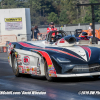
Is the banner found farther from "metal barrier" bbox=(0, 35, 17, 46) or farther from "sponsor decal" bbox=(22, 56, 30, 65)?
"sponsor decal" bbox=(22, 56, 30, 65)

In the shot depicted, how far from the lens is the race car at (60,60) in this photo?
24.6ft

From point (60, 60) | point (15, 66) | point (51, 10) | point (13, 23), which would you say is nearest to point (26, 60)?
point (15, 66)

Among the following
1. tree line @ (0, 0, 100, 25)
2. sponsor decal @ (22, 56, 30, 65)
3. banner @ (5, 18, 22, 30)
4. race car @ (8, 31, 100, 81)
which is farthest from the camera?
tree line @ (0, 0, 100, 25)

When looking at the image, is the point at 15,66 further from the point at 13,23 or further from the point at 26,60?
the point at 13,23

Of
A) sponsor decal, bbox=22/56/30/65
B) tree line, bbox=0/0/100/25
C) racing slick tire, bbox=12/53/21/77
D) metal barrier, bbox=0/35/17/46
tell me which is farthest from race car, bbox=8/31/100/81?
tree line, bbox=0/0/100/25

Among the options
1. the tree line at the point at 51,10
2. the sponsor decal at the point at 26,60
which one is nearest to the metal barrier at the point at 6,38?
the sponsor decal at the point at 26,60

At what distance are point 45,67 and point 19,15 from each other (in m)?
22.1

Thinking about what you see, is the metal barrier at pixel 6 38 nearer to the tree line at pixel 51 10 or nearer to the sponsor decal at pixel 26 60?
the sponsor decal at pixel 26 60

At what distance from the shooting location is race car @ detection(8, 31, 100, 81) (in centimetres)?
751

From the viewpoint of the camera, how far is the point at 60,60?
7543 mm

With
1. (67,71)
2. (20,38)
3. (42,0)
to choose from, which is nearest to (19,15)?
(20,38)

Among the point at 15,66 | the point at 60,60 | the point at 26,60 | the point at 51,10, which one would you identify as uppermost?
the point at 51,10

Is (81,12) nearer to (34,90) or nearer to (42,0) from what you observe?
(42,0)

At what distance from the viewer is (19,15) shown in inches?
1161
